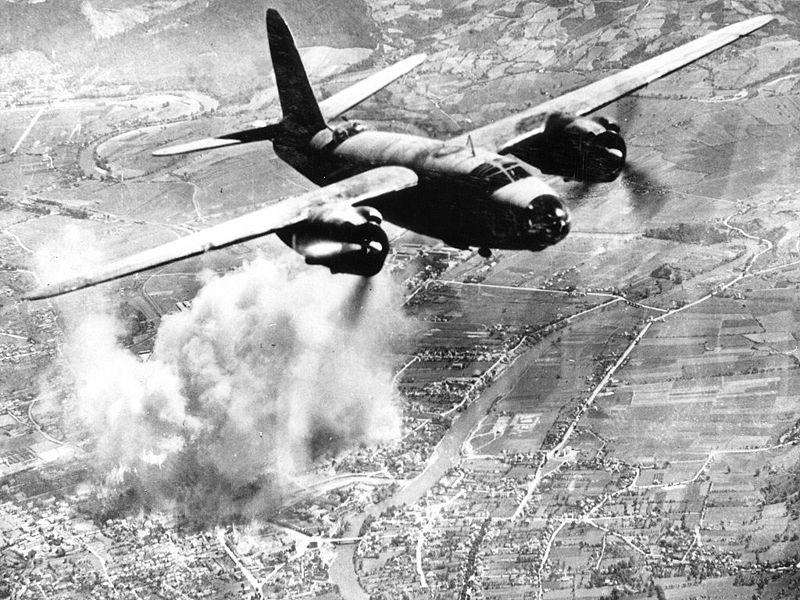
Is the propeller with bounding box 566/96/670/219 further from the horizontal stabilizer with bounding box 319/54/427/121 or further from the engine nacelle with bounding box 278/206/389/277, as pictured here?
the engine nacelle with bounding box 278/206/389/277

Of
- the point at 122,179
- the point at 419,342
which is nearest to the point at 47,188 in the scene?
the point at 122,179

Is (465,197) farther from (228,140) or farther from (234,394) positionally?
(234,394)

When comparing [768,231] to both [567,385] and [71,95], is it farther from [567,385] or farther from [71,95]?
[71,95]

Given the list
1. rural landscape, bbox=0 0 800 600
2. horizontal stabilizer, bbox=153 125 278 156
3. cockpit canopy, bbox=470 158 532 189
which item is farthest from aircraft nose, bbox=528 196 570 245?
rural landscape, bbox=0 0 800 600

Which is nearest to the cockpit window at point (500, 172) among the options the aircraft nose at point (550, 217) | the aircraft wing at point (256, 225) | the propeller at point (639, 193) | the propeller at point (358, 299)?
the aircraft nose at point (550, 217)

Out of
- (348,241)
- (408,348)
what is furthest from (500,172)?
(408,348)

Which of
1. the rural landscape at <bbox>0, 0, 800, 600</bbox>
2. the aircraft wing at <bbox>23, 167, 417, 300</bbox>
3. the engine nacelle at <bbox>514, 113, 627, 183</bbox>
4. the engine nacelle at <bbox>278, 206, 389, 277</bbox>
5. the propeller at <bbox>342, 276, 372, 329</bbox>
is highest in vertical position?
the aircraft wing at <bbox>23, 167, 417, 300</bbox>

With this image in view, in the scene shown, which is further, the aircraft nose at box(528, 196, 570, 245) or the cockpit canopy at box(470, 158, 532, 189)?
the cockpit canopy at box(470, 158, 532, 189)
